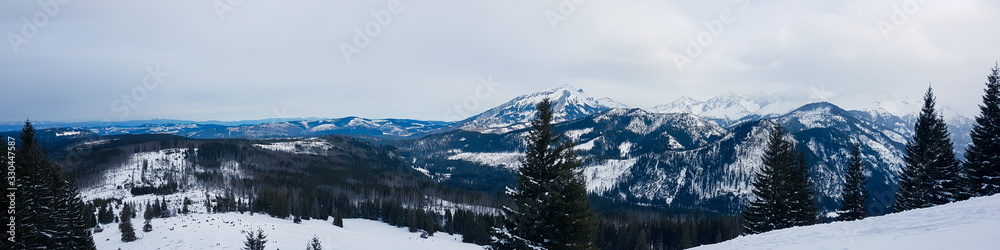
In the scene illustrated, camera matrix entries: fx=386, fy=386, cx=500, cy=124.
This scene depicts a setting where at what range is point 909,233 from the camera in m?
14.4

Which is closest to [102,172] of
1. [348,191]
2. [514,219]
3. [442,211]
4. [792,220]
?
[348,191]

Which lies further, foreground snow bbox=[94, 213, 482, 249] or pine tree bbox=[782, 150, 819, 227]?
foreground snow bbox=[94, 213, 482, 249]

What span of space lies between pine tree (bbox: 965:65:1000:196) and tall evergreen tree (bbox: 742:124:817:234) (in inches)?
386

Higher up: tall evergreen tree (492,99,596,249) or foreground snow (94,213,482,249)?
tall evergreen tree (492,99,596,249)

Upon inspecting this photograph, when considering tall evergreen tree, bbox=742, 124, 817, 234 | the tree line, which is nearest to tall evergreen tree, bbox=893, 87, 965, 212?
the tree line

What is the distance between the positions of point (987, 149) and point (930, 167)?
546 centimetres

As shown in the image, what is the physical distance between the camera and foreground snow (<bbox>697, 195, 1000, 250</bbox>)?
12.2 meters

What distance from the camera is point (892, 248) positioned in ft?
41.2

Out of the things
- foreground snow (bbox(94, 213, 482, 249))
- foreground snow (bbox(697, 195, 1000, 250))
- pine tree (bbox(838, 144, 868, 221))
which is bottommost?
foreground snow (bbox(94, 213, 482, 249))

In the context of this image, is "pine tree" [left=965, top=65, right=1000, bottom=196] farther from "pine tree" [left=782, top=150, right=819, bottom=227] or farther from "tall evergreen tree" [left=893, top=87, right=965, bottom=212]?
"pine tree" [left=782, top=150, right=819, bottom=227]

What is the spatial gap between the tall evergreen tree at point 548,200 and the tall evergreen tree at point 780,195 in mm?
23252

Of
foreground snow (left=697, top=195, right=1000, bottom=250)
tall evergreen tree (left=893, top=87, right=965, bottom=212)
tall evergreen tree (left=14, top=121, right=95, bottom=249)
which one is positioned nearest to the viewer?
foreground snow (left=697, top=195, right=1000, bottom=250)

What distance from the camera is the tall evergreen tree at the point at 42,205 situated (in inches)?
920
